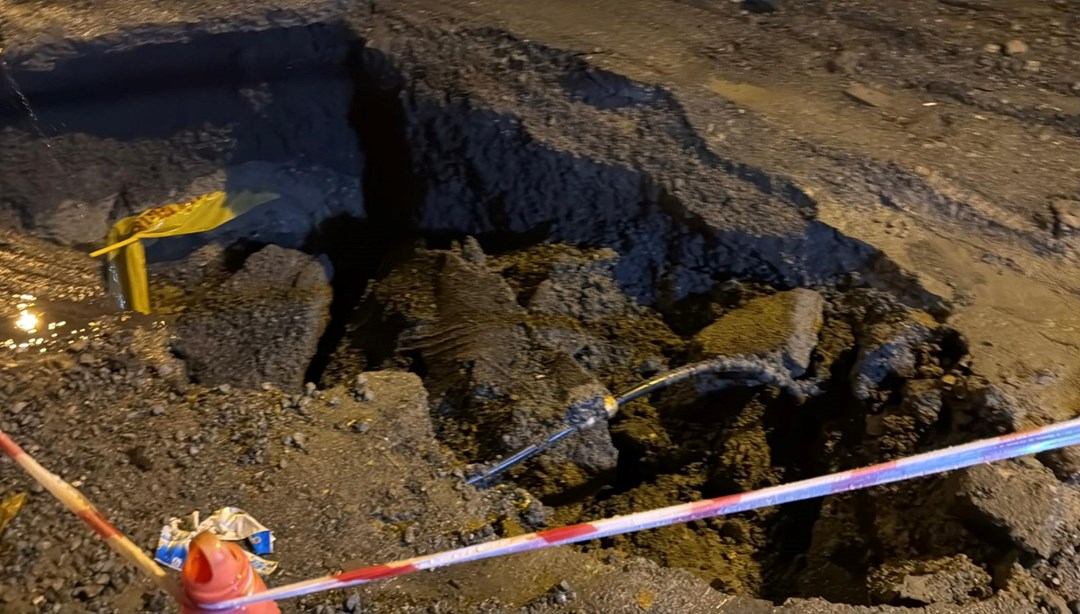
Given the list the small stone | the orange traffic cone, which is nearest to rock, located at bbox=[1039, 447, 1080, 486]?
the orange traffic cone

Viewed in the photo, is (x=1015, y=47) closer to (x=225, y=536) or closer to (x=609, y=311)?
(x=609, y=311)

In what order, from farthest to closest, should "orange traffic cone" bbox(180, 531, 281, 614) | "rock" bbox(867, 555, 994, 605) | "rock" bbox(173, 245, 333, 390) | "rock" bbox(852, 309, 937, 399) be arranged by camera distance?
"rock" bbox(173, 245, 333, 390) < "rock" bbox(852, 309, 937, 399) < "rock" bbox(867, 555, 994, 605) < "orange traffic cone" bbox(180, 531, 281, 614)

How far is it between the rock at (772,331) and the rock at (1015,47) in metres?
1.59

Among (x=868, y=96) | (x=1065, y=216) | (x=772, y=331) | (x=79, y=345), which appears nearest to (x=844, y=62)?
(x=868, y=96)

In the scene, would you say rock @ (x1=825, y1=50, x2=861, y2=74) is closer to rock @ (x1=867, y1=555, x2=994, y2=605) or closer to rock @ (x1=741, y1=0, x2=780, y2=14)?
rock @ (x1=741, y1=0, x2=780, y2=14)

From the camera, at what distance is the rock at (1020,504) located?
1927mm

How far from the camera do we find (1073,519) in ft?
6.41

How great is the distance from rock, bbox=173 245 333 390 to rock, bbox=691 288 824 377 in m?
1.37

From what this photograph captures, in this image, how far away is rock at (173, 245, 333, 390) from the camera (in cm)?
273

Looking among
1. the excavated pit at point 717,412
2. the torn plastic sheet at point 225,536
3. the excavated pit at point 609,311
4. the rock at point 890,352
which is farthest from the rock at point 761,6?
the torn plastic sheet at point 225,536

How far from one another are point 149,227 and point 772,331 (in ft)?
8.17

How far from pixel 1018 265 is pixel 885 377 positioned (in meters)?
0.63

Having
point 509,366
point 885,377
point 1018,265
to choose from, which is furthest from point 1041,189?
point 509,366

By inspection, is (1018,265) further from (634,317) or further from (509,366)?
(509,366)
